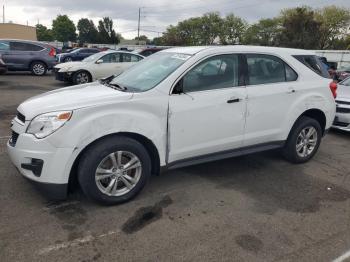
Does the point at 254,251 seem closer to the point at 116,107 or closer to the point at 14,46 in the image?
the point at 116,107

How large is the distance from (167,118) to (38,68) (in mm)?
14763

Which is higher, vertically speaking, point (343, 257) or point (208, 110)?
point (208, 110)

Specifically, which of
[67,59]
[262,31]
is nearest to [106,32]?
[262,31]

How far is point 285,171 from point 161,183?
1874 mm

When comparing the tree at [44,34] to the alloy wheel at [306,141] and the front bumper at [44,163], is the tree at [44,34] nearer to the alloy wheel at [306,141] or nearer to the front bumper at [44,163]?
the alloy wheel at [306,141]

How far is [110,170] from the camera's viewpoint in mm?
3709

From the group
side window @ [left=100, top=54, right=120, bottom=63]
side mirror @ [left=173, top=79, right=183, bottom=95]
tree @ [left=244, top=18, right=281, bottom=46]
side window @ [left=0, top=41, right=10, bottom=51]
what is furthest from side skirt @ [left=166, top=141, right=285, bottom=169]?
tree @ [left=244, top=18, right=281, bottom=46]

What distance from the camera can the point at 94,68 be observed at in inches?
520

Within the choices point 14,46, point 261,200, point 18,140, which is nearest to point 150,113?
point 18,140

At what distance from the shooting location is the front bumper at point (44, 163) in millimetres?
3396

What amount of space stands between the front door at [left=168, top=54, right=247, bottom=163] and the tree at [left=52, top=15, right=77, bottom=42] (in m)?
102

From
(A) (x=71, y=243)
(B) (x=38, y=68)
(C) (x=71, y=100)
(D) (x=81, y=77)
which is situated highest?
(C) (x=71, y=100)

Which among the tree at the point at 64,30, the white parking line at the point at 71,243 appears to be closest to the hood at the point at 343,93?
the white parking line at the point at 71,243

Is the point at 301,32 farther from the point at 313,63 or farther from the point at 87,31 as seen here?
the point at 87,31
